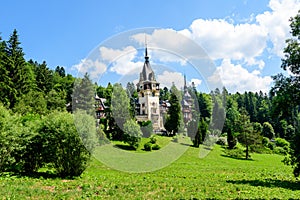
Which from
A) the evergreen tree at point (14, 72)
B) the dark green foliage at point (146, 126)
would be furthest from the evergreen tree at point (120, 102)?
the evergreen tree at point (14, 72)

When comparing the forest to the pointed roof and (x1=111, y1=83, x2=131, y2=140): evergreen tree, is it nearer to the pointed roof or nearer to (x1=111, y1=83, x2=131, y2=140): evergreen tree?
(x1=111, y1=83, x2=131, y2=140): evergreen tree

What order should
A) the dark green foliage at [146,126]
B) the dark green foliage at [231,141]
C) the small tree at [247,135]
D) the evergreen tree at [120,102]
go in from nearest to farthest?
the evergreen tree at [120,102] < the dark green foliage at [146,126] < the small tree at [247,135] < the dark green foliage at [231,141]

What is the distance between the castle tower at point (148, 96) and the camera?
1122cm

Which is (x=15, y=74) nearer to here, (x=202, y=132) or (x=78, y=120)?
(x=78, y=120)

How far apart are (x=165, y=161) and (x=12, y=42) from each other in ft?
147

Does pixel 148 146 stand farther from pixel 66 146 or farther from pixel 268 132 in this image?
pixel 268 132

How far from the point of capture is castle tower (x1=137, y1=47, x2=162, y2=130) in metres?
11.2

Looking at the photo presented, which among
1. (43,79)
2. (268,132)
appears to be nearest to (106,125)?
(43,79)

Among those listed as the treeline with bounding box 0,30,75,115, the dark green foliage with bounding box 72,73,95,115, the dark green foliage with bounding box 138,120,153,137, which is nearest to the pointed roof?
the dark green foliage with bounding box 138,120,153,137

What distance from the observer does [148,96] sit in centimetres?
1182

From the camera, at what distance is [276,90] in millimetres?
16672

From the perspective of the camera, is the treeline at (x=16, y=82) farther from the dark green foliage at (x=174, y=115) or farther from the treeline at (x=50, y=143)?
the dark green foliage at (x=174, y=115)

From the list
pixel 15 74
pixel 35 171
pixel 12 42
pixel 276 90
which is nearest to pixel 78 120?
pixel 35 171

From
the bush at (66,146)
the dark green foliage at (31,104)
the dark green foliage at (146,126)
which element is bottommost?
the bush at (66,146)
